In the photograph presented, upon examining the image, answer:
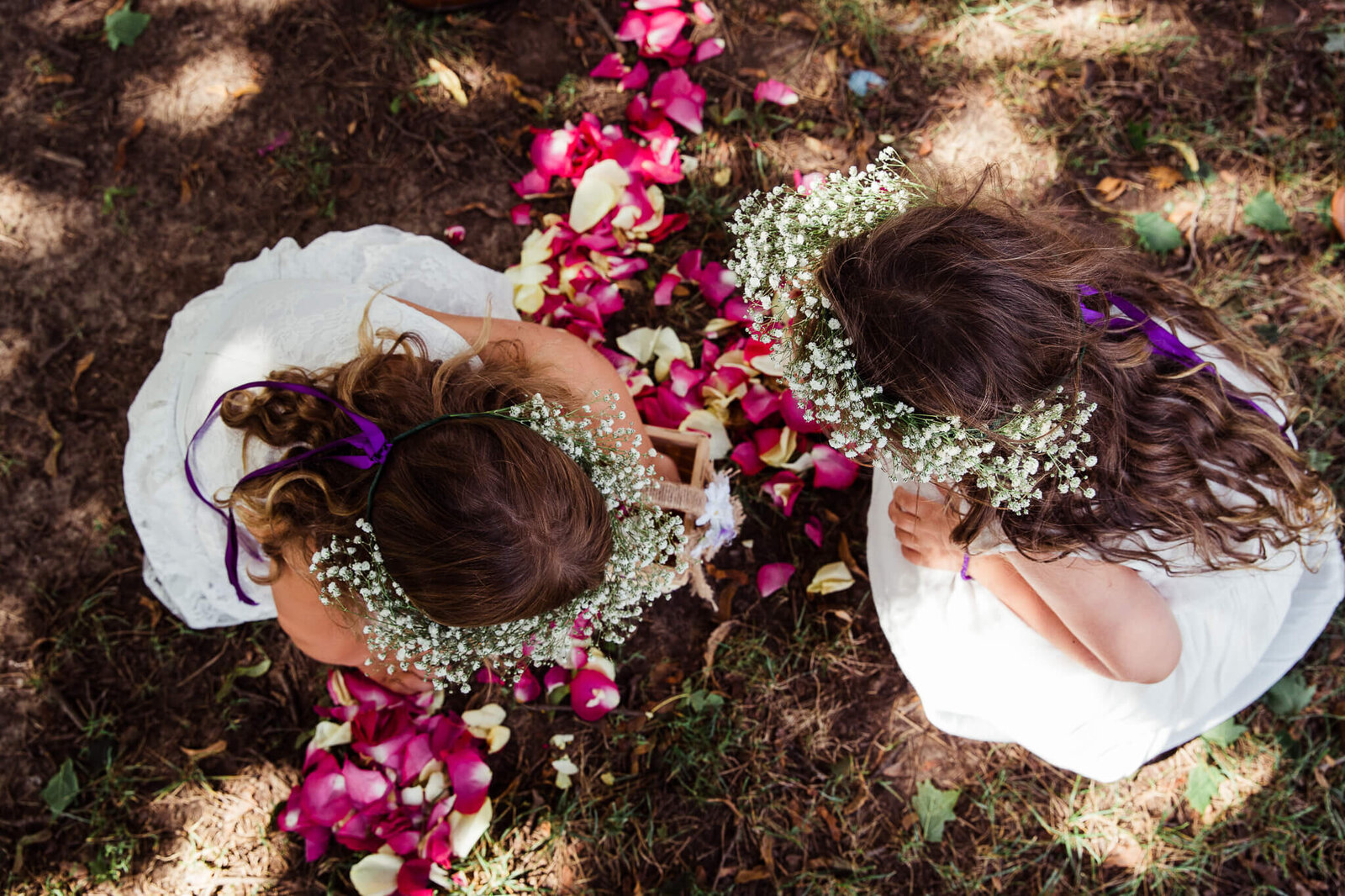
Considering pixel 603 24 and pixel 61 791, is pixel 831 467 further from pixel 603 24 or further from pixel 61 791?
pixel 61 791

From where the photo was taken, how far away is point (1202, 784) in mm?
2621

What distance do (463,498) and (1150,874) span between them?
8.48 feet

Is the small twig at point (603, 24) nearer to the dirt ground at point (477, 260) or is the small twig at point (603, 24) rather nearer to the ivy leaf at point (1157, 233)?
the dirt ground at point (477, 260)

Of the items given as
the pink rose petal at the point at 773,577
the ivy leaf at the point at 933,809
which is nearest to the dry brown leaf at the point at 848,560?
the pink rose petal at the point at 773,577

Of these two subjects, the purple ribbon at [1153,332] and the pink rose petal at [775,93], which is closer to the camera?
the purple ribbon at [1153,332]

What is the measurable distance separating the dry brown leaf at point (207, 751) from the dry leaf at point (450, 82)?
7.86 ft

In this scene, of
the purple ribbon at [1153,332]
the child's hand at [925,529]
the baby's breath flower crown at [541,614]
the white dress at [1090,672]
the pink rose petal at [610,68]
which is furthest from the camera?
the pink rose petal at [610,68]

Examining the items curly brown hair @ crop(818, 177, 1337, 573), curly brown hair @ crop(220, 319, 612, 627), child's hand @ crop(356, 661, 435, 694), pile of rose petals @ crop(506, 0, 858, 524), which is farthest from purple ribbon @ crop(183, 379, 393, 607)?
pile of rose petals @ crop(506, 0, 858, 524)

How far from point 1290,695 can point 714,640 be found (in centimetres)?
192

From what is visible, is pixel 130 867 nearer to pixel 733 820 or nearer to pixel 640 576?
pixel 733 820

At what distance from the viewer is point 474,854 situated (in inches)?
101

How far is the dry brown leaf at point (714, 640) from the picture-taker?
8.73 feet

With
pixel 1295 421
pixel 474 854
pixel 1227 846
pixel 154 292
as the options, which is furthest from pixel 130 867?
pixel 1295 421

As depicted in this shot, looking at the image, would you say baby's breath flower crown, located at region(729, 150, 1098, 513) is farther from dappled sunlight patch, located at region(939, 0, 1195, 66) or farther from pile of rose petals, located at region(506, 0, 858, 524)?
dappled sunlight patch, located at region(939, 0, 1195, 66)
